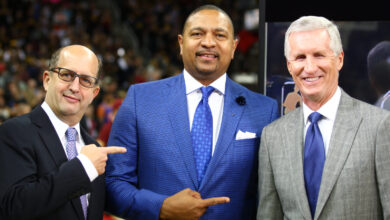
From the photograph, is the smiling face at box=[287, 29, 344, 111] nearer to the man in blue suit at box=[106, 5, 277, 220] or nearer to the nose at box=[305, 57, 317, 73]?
the nose at box=[305, 57, 317, 73]

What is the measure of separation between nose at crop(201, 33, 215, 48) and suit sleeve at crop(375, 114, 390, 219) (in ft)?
2.91

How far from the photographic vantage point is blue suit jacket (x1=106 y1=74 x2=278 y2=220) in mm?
2240

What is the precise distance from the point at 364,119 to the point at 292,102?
723 mm

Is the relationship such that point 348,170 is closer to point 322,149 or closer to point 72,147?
point 322,149

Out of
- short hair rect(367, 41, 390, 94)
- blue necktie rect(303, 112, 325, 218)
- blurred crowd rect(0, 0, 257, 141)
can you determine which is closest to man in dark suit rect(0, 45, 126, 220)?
blue necktie rect(303, 112, 325, 218)

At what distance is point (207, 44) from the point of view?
232cm

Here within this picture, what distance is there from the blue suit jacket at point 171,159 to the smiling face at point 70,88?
0.26 m

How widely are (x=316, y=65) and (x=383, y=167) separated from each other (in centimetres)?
50

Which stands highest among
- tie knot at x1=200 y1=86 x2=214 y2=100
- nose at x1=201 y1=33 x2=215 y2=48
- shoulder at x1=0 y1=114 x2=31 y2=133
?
nose at x1=201 y1=33 x2=215 y2=48

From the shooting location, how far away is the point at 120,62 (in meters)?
11.4

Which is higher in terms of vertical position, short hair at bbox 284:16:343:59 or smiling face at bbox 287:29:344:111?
short hair at bbox 284:16:343:59

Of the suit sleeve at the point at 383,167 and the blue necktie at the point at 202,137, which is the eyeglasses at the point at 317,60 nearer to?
the suit sleeve at the point at 383,167

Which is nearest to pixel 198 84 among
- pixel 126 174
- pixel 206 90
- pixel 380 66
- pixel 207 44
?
pixel 206 90

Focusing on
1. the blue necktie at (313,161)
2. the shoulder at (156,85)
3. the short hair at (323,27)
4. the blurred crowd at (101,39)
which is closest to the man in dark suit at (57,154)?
the shoulder at (156,85)
